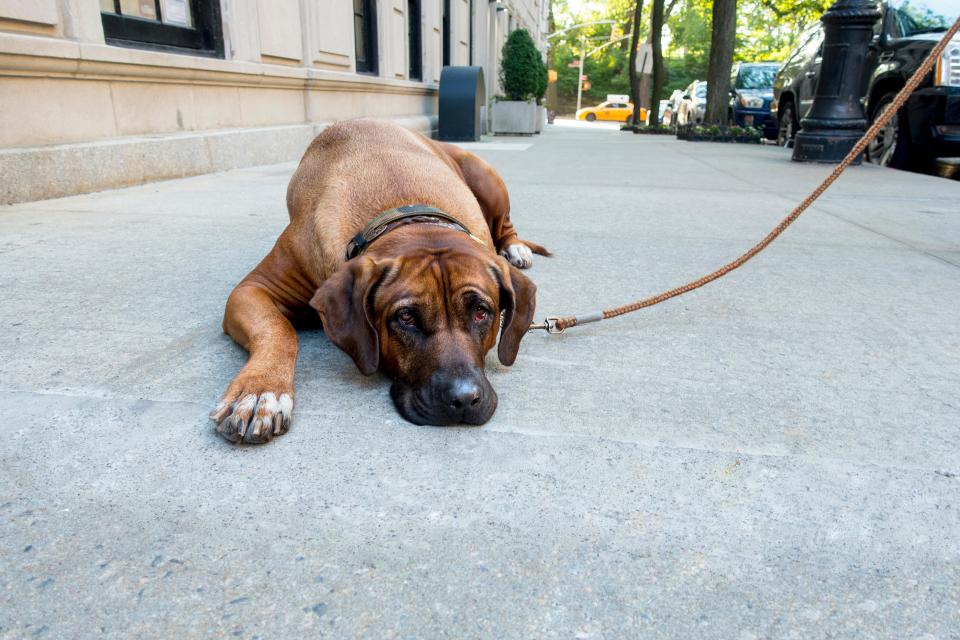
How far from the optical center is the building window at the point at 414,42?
50.0 ft

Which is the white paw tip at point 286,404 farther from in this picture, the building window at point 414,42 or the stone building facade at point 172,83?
the building window at point 414,42

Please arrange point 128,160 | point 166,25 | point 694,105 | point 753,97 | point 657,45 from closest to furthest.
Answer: point 128,160 → point 166,25 → point 753,97 → point 694,105 → point 657,45

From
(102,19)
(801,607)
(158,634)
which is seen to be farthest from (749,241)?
(102,19)

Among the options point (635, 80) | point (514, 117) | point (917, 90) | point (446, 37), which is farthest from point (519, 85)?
point (635, 80)

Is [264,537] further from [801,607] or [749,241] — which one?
[749,241]

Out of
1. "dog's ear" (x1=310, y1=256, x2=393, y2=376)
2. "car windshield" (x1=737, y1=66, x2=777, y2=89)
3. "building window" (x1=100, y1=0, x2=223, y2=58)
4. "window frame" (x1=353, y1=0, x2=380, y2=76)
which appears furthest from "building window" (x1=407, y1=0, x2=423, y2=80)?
"dog's ear" (x1=310, y1=256, x2=393, y2=376)

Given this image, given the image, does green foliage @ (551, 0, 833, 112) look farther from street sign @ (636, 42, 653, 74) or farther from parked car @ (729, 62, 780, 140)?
parked car @ (729, 62, 780, 140)

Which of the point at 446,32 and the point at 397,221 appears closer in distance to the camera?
the point at 397,221

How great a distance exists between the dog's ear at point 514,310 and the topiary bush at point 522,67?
18.7m

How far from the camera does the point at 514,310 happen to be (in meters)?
2.47

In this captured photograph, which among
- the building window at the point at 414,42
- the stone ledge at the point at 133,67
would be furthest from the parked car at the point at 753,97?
the stone ledge at the point at 133,67

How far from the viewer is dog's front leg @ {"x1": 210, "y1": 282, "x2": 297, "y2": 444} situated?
1.98m

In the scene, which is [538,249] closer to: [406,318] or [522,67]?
[406,318]

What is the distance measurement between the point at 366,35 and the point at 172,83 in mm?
6355
